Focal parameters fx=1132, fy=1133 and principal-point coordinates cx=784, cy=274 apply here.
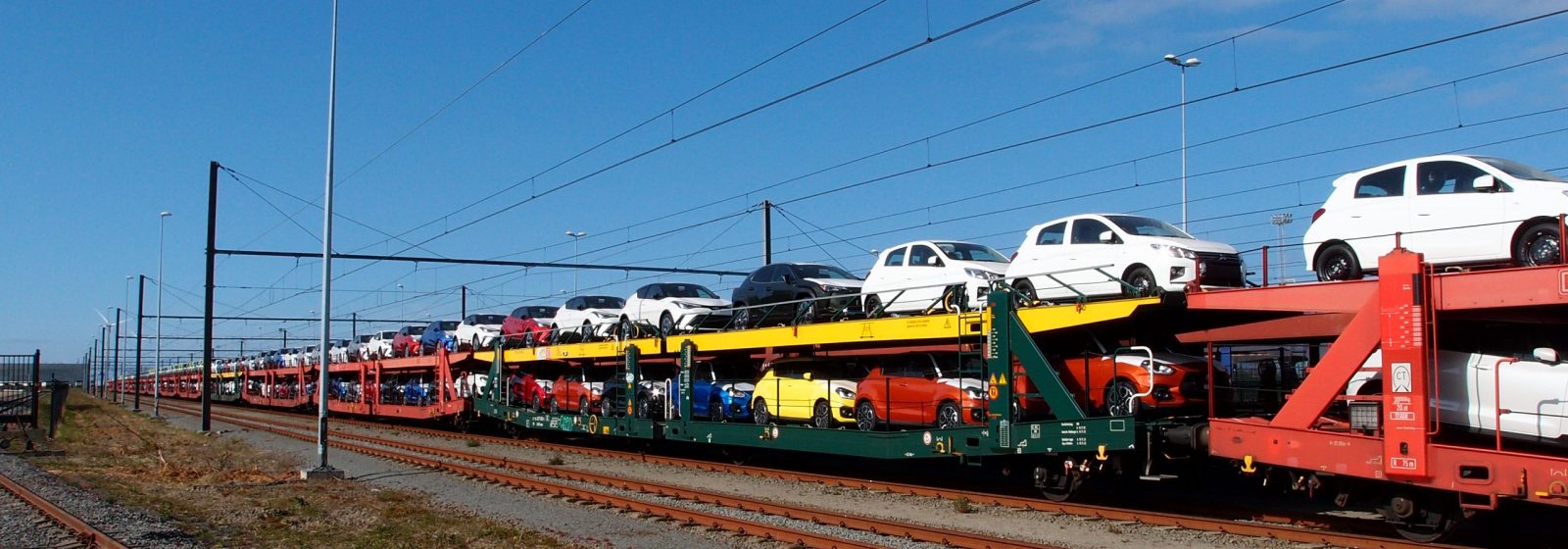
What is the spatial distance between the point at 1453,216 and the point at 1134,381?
351cm

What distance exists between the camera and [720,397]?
20.1 m

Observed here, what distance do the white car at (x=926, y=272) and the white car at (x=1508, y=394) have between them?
679cm

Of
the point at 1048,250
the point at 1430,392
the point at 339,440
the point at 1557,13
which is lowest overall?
the point at 339,440

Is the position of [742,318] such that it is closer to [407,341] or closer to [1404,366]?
[1404,366]

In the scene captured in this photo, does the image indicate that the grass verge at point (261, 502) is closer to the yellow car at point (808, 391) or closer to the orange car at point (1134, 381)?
the yellow car at point (808, 391)

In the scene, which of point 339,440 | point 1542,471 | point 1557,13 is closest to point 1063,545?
point 1542,471

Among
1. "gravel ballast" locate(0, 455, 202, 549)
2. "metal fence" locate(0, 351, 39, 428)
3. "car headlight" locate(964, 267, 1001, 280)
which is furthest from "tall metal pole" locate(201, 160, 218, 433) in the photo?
"car headlight" locate(964, 267, 1001, 280)

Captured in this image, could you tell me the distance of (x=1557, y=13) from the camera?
37.9 feet

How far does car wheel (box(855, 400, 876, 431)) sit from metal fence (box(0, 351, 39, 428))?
67.0 ft

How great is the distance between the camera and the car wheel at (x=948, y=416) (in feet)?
48.1

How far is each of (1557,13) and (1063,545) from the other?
7409 millimetres

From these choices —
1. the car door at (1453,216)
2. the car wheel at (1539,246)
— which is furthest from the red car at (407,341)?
the car wheel at (1539,246)

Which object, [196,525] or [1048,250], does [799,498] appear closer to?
[1048,250]

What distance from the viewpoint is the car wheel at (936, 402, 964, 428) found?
14.6 metres
